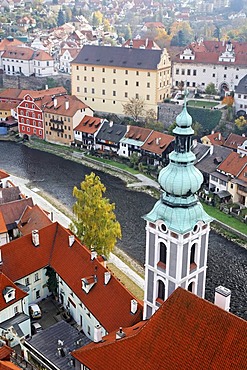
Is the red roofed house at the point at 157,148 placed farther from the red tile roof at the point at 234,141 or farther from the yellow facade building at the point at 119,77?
the yellow facade building at the point at 119,77

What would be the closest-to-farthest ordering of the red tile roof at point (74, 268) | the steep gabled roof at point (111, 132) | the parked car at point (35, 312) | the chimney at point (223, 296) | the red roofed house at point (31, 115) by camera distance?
1. the chimney at point (223, 296)
2. the red tile roof at point (74, 268)
3. the parked car at point (35, 312)
4. the steep gabled roof at point (111, 132)
5. the red roofed house at point (31, 115)

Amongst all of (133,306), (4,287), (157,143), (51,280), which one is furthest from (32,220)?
(157,143)

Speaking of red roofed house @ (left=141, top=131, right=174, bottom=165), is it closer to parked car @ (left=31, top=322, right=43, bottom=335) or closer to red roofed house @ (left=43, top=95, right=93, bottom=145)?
red roofed house @ (left=43, top=95, right=93, bottom=145)

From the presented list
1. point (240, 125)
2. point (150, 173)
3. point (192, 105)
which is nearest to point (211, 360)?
point (150, 173)

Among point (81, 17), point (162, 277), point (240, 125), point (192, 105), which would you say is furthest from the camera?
point (81, 17)

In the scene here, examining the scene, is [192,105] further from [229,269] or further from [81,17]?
[81,17]

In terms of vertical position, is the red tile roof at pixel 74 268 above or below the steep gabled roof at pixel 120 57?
below

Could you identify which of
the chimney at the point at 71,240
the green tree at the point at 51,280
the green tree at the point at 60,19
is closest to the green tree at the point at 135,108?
the chimney at the point at 71,240
